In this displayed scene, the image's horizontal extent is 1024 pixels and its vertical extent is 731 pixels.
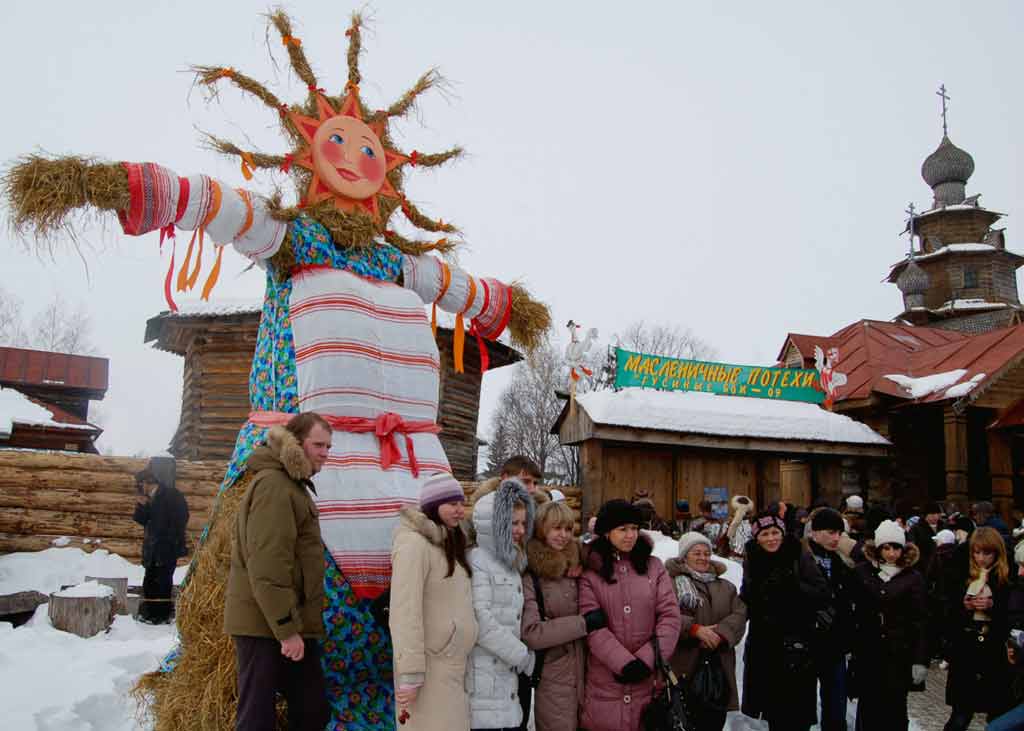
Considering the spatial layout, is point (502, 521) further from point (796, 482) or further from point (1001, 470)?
point (1001, 470)

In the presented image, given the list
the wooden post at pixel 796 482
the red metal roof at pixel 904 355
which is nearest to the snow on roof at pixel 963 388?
the red metal roof at pixel 904 355

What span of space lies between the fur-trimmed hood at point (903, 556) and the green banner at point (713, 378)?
837cm

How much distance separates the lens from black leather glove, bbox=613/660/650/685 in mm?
3596

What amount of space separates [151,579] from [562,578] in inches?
176

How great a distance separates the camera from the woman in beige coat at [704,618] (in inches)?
159

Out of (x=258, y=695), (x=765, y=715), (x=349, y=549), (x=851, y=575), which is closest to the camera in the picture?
(x=258, y=695)

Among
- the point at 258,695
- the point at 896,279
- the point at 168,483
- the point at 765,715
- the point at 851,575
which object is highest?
the point at 896,279

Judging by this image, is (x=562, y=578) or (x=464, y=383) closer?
(x=562, y=578)

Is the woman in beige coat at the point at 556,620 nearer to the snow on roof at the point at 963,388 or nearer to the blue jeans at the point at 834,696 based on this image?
the blue jeans at the point at 834,696

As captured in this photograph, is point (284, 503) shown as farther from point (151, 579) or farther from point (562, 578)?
point (151, 579)

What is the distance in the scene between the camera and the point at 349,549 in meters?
3.63

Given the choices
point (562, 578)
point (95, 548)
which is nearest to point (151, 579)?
point (95, 548)

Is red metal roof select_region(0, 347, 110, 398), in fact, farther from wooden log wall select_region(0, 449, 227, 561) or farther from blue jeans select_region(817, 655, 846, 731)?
blue jeans select_region(817, 655, 846, 731)

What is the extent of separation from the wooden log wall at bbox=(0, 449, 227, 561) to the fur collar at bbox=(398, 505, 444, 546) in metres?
6.88
